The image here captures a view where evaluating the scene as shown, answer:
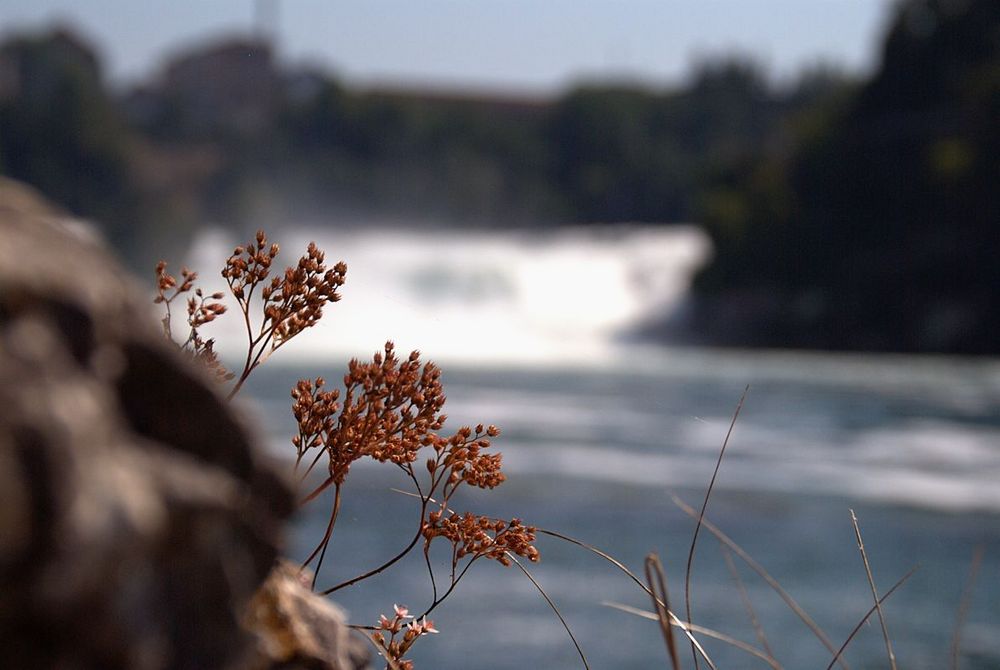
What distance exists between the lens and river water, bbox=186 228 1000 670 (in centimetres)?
904

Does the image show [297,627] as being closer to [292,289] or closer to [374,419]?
[374,419]

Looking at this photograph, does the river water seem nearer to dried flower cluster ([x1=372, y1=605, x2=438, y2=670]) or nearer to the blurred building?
dried flower cluster ([x1=372, y1=605, x2=438, y2=670])

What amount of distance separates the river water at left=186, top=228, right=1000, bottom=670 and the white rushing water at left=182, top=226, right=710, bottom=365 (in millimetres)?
2287

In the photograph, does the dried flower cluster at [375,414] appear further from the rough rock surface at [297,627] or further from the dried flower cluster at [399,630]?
the rough rock surface at [297,627]

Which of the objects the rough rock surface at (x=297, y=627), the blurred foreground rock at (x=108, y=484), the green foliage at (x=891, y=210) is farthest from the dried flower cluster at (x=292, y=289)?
the green foliage at (x=891, y=210)

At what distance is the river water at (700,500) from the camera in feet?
29.7

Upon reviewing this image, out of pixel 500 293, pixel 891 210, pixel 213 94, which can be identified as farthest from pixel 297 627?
pixel 213 94

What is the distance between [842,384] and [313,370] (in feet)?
34.2

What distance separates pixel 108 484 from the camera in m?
0.74

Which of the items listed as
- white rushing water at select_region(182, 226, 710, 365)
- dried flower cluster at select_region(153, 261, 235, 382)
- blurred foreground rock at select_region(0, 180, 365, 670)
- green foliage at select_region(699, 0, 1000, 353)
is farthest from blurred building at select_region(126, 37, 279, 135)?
blurred foreground rock at select_region(0, 180, 365, 670)

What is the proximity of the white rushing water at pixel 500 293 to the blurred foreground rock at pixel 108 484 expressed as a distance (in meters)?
33.2

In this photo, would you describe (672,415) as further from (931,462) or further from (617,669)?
(617,669)

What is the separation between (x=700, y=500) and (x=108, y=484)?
1337 cm

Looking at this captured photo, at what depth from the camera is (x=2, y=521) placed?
0.69 metres
